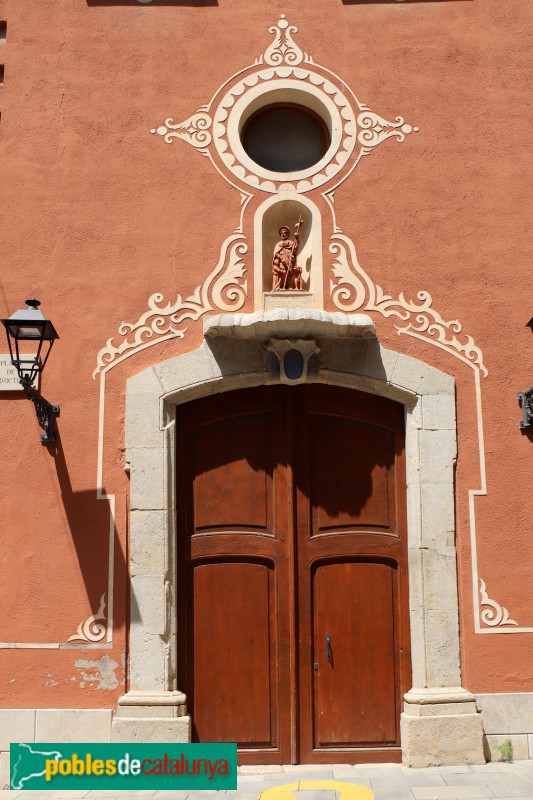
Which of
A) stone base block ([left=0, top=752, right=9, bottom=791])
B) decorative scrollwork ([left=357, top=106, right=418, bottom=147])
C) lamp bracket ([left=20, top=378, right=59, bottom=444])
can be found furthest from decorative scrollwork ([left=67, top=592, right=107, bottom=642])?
decorative scrollwork ([left=357, top=106, right=418, bottom=147])

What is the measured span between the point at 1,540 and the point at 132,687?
5.01ft

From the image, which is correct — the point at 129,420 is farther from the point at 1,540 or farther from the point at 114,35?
the point at 114,35

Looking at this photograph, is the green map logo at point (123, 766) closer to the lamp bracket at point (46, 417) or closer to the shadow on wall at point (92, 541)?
the shadow on wall at point (92, 541)

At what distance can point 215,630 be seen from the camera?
7.22 metres

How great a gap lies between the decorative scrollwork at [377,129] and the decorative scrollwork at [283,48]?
78 centimetres

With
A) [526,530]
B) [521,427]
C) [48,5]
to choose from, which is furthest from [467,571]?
[48,5]

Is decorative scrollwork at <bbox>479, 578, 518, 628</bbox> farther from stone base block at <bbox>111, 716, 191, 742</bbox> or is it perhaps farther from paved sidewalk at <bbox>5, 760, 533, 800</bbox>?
stone base block at <bbox>111, 716, 191, 742</bbox>

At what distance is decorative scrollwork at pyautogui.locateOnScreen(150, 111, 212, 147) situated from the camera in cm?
777

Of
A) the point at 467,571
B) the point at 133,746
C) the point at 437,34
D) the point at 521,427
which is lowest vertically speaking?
the point at 133,746

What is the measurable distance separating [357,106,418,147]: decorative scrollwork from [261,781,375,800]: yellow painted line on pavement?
508 cm

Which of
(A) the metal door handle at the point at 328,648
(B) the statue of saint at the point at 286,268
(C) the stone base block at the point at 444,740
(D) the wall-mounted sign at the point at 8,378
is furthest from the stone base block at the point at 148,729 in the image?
(B) the statue of saint at the point at 286,268

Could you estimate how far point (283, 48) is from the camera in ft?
26.0

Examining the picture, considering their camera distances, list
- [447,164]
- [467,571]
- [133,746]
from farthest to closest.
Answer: [447,164] < [467,571] < [133,746]

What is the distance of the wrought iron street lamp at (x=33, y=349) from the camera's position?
6613 millimetres
